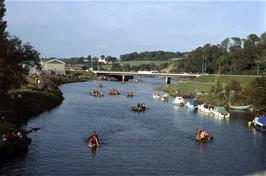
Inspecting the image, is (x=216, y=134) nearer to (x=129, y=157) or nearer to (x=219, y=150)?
(x=219, y=150)

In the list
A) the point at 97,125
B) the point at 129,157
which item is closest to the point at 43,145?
the point at 129,157

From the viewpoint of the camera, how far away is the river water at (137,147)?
2003 inches

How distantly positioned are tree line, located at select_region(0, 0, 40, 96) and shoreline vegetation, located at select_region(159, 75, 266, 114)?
150 feet

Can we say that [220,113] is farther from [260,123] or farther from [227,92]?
[227,92]

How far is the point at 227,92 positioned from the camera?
433ft

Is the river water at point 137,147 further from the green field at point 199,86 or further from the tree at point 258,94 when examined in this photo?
the green field at point 199,86

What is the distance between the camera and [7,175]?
45344 millimetres

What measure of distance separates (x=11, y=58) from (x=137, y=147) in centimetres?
2549

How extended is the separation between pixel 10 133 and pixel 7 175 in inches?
350

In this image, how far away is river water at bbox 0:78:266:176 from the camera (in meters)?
50.9

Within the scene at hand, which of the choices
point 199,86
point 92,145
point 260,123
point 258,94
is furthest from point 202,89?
point 92,145

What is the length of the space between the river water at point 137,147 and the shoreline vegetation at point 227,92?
795 cm

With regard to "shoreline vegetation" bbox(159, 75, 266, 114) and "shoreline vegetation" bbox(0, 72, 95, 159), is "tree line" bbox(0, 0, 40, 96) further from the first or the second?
"shoreline vegetation" bbox(159, 75, 266, 114)

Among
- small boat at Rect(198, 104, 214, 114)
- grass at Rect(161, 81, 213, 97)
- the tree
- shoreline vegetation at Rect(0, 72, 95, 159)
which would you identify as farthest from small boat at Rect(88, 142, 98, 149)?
grass at Rect(161, 81, 213, 97)
